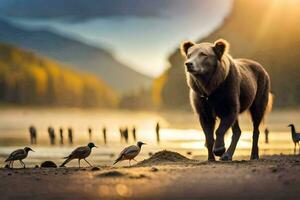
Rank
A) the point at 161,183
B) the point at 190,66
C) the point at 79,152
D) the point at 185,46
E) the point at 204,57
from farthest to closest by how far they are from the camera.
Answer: the point at 79,152 → the point at 185,46 → the point at 204,57 → the point at 190,66 → the point at 161,183

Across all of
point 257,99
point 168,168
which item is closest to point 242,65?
point 257,99

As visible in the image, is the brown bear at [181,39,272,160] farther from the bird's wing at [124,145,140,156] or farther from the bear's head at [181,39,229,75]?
the bird's wing at [124,145,140,156]

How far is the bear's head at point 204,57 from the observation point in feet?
57.5

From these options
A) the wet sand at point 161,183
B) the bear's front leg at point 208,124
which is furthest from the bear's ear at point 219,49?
the wet sand at point 161,183

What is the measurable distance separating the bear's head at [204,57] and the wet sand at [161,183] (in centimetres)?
215

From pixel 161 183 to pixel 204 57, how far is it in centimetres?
473

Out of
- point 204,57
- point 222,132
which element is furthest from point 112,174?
point 204,57

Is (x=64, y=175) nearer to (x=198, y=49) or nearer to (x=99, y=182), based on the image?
(x=99, y=182)

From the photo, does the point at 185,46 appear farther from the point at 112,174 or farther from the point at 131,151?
the point at 112,174

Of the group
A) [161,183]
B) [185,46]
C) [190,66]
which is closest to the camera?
[161,183]

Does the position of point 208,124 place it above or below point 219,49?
below

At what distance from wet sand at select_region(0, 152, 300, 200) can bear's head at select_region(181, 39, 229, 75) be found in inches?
84.7

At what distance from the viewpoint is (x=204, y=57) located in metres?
17.9

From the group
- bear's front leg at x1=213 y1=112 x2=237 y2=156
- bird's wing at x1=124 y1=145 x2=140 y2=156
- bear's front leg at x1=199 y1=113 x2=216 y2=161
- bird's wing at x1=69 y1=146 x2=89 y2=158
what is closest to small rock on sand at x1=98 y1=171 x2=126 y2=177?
bear's front leg at x1=213 y1=112 x2=237 y2=156
